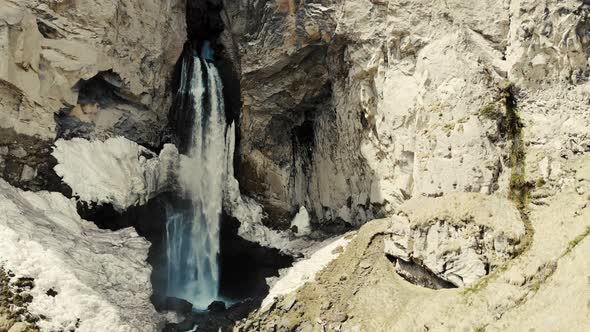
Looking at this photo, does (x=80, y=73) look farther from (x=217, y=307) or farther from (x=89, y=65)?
(x=217, y=307)

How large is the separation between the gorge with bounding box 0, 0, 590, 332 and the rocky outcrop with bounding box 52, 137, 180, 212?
0.33 feet

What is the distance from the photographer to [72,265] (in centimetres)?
1709

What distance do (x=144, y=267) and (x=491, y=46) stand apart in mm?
17597

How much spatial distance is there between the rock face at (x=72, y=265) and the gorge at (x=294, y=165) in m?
0.10

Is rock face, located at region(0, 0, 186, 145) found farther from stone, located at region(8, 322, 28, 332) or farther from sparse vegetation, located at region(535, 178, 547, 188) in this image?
sparse vegetation, located at region(535, 178, 547, 188)

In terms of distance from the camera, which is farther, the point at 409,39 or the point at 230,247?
the point at 230,247

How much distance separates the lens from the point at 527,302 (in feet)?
40.5

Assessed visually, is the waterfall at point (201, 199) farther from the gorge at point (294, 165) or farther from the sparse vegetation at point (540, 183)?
the sparse vegetation at point (540, 183)

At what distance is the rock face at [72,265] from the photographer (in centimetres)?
1559

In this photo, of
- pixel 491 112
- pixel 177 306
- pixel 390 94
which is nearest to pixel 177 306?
pixel 177 306

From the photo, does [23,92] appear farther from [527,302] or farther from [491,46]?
[527,302]

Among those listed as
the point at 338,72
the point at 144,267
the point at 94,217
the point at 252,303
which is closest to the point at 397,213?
the point at 252,303

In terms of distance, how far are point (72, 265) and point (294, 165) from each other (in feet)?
49.2

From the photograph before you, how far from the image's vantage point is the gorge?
14859mm
